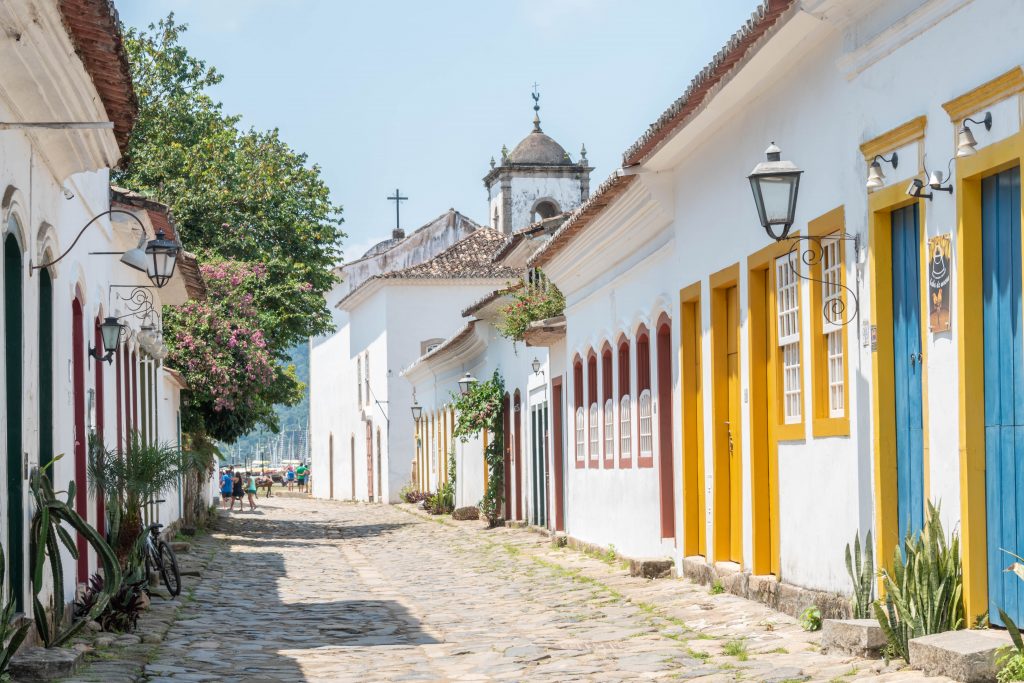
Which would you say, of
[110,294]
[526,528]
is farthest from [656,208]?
[526,528]

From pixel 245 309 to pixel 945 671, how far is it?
22155 mm

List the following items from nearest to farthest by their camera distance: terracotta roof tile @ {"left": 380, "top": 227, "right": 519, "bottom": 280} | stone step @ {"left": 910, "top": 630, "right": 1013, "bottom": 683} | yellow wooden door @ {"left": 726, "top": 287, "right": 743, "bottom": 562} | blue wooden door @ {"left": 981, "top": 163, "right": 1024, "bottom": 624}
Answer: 1. stone step @ {"left": 910, "top": 630, "right": 1013, "bottom": 683}
2. blue wooden door @ {"left": 981, "top": 163, "right": 1024, "bottom": 624}
3. yellow wooden door @ {"left": 726, "top": 287, "right": 743, "bottom": 562}
4. terracotta roof tile @ {"left": 380, "top": 227, "right": 519, "bottom": 280}

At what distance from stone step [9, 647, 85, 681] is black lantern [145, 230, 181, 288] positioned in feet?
15.7

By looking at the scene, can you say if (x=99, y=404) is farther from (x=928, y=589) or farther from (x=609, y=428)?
(x=928, y=589)

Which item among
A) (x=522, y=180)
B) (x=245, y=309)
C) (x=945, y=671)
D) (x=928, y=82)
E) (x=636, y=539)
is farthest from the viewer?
(x=522, y=180)

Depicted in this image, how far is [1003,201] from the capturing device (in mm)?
7766

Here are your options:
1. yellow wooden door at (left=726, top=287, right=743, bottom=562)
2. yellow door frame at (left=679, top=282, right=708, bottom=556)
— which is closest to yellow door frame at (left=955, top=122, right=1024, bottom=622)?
yellow wooden door at (left=726, top=287, right=743, bottom=562)

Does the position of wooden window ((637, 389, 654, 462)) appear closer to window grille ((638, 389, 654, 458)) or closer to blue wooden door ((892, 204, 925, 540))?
window grille ((638, 389, 654, 458))

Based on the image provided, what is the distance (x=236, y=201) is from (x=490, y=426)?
8.32 m

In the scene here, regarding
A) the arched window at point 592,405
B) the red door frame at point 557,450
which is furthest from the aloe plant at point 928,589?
the red door frame at point 557,450

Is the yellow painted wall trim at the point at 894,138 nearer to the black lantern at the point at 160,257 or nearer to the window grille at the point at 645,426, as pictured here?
the black lantern at the point at 160,257

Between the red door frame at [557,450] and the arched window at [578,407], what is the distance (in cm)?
155

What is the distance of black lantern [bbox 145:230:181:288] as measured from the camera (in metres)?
13.8

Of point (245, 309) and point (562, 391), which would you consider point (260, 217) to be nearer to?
point (245, 309)
